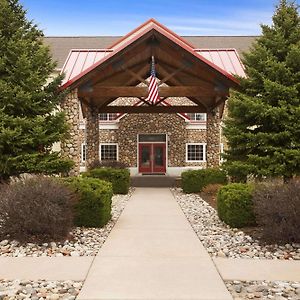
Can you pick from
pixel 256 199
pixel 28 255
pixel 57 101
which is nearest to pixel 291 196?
pixel 256 199

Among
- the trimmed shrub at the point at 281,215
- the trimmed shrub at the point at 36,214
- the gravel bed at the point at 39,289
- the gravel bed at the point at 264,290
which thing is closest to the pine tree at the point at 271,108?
the trimmed shrub at the point at 281,215

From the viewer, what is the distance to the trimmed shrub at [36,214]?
8.26m

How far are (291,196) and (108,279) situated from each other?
413 cm

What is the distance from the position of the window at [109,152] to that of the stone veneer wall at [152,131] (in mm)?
376

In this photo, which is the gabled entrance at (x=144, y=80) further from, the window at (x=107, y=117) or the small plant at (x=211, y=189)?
the window at (x=107, y=117)

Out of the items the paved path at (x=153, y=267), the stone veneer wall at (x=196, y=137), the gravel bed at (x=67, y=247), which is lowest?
the gravel bed at (x=67, y=247)

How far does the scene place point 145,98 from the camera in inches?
797

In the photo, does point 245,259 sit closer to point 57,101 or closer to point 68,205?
point 68,205

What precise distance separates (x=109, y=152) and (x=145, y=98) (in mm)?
12044

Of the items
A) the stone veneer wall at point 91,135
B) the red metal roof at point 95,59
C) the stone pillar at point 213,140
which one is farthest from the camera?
the stone veneer wall at point 91,135

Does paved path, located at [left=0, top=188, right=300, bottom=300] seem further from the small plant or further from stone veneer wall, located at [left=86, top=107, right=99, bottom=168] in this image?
stone veneer wall, located at [left=86, top=107, right=99, bottom=168]

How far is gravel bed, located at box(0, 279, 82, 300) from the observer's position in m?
5.38

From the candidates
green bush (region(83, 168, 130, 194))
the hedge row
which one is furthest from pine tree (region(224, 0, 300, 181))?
the hedge row

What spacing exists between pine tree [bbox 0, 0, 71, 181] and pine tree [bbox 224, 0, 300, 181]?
6530mm
